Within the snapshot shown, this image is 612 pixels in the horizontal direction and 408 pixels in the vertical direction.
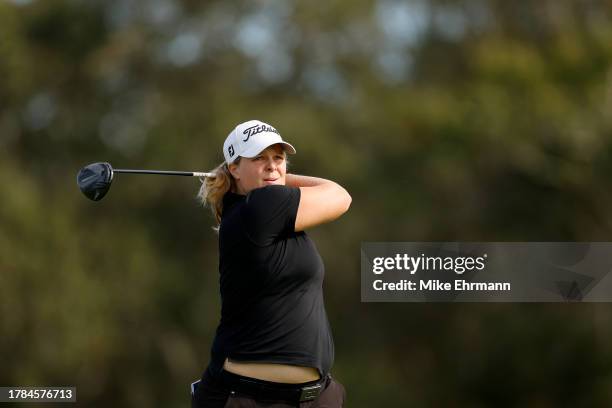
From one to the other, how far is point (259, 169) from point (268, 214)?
13.7 inches

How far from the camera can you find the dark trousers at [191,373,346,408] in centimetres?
447

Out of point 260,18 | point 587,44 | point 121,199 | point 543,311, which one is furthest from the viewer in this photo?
point 260,18

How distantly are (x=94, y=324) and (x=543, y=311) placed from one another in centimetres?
738

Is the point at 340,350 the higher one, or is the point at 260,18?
the point at 260,18

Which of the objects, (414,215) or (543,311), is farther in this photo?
(414,215)

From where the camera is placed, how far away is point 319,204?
4516mm

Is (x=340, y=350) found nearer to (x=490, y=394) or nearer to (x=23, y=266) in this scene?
(x=490, y=394)

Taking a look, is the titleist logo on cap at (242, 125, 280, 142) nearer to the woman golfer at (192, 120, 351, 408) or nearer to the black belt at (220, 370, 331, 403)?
the woman golfer at (192, 120, 351, 408)

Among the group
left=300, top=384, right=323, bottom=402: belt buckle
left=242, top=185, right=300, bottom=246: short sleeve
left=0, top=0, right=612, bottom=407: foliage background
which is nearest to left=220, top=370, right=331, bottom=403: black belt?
left=300, top=384, right=323, bottom=402: belt buckle

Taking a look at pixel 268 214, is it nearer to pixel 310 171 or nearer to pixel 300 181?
pixel 300 181

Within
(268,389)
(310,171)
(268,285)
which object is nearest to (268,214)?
(268,285)

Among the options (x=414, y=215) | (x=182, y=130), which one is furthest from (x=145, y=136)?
(x=414, y=215)

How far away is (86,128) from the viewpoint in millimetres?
22719

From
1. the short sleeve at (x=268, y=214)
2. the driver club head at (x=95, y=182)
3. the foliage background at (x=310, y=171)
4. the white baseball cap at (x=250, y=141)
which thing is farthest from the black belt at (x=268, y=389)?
the foliage background at (x=310, y=171)
